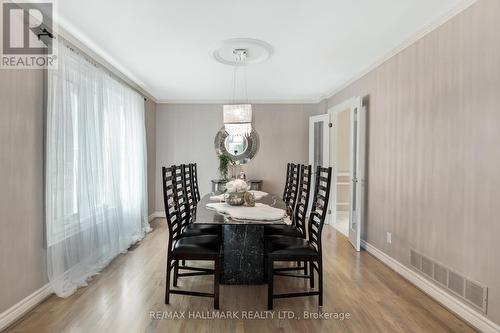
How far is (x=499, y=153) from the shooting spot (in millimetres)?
2088

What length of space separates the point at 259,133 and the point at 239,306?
4178 millimetres

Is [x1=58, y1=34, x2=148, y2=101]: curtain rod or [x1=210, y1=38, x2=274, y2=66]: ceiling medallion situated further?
[x1=210, y1=38, x2=274, y2=66]: ceiling medallion

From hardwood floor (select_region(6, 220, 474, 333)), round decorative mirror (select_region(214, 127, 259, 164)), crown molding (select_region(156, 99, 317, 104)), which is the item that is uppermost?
crown molding (select_region(156, 99, 317, 104))

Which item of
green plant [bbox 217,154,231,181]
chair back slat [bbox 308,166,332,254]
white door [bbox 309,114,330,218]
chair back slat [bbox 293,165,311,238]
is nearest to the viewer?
chair back slat [bbox 308,166,332,254]

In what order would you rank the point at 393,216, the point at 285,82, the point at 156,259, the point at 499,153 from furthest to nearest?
the point at 285,82 < the point at 156,259 < the point at 393,216 < the point at 499,153

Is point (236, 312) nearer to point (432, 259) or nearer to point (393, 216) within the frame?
point (432, 259)

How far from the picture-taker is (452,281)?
2.51m

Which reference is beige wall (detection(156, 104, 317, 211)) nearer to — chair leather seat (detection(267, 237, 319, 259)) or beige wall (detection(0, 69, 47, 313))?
chair leather seat (detection(267, 237, 319, 259))

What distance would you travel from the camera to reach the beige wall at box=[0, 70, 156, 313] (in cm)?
222

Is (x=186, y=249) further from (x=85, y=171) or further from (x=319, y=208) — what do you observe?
(x=85, y=171)

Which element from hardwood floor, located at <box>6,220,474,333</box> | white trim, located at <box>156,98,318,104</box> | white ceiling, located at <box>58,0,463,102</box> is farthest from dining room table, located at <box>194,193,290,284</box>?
white trim, located at <box>156,98,318,104</box>

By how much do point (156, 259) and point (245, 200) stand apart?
60.0 inches

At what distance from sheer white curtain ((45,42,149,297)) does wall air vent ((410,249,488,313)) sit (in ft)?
10.8

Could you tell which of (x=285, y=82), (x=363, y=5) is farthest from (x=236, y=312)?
(x=285, y=82)
